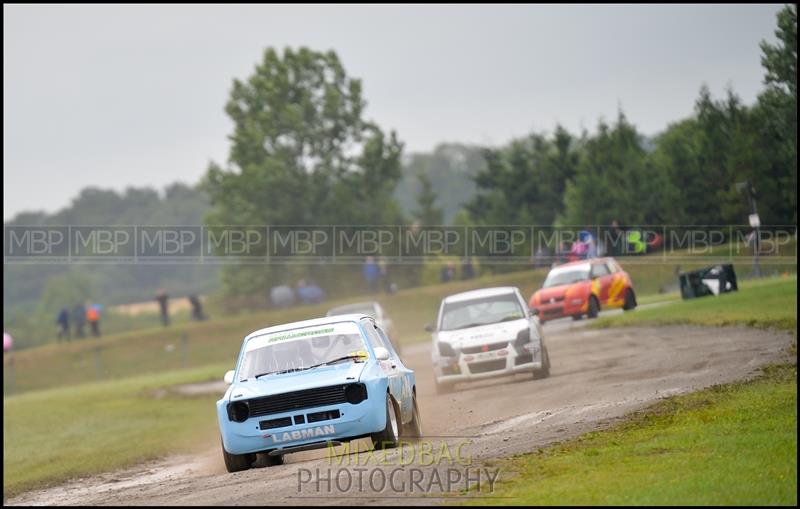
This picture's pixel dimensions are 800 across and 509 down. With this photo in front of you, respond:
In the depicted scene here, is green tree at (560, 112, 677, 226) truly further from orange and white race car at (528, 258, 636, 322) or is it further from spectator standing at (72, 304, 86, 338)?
spectator standing at (72, 304, 86, 338)

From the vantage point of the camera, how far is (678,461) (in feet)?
35.1

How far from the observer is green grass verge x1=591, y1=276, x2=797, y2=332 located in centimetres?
2769

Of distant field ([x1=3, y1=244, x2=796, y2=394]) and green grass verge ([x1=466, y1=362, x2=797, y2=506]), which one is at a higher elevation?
distant field ([x1=3, y1=244, x2=796, y2=394])

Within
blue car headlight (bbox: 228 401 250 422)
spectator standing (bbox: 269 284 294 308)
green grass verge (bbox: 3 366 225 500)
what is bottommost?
green grass verge (bbox: 3 366 225 500)

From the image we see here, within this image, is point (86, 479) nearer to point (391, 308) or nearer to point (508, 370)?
point (508, 370)

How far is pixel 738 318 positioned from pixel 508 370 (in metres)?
8.55

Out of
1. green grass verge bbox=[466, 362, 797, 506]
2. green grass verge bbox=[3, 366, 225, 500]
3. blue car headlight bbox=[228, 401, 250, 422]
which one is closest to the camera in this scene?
green grass verge bbox=[466, 362, 797, 506]

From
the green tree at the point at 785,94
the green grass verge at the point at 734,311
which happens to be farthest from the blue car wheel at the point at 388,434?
the green tree at the point at 785,94

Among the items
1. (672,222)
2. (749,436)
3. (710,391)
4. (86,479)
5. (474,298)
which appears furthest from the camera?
(672,222)

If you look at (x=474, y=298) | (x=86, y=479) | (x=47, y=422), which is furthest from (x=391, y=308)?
(x=86, y=479)

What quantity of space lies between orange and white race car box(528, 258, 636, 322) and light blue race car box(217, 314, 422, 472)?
2158 centimetres

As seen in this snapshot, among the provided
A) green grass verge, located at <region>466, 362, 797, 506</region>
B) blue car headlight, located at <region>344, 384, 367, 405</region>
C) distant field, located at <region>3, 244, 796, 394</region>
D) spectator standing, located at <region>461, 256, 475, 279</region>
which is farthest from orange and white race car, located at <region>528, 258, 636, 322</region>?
blue car headlight, located at <region>344, 384, 367, 405</region>

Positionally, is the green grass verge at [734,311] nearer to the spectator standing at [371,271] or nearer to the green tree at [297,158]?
the spectator standing at [371,271]

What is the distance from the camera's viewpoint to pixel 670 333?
1151 inches
